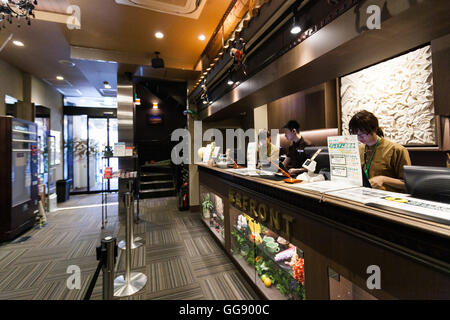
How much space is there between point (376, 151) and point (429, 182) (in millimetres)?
957

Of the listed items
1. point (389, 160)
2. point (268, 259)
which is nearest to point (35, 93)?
point (268, 259)

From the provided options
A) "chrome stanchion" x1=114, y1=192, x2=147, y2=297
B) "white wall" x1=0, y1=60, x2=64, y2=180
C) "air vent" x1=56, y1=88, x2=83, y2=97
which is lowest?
"chrome stanchion" x1=114, y1=192, x2=147, y2=297

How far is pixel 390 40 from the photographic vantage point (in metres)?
1.28

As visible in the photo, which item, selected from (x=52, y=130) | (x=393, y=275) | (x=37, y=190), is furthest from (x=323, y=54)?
(x=52, y=130)

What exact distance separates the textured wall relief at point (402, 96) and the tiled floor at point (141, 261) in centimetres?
278

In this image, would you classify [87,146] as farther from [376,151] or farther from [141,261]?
[376,151]

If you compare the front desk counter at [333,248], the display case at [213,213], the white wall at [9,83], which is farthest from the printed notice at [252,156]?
the white wall at [9,83]

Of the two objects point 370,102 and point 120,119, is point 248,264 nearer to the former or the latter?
point 370,102

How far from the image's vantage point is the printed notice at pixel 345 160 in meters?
1.20

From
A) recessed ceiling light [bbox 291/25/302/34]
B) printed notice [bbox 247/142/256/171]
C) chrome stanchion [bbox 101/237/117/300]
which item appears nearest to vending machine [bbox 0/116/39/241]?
chrome stanchion [bbox 101/237/117/300]

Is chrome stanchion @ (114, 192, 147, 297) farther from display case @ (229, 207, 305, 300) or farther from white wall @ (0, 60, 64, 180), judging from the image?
white wall @ (0, 60, 64, 180)

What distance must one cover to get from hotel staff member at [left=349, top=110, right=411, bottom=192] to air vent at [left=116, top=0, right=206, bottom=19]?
2766mm

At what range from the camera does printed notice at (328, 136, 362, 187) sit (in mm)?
1199

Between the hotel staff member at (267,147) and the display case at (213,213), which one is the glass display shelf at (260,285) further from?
the hotel staff member at (267,147)
